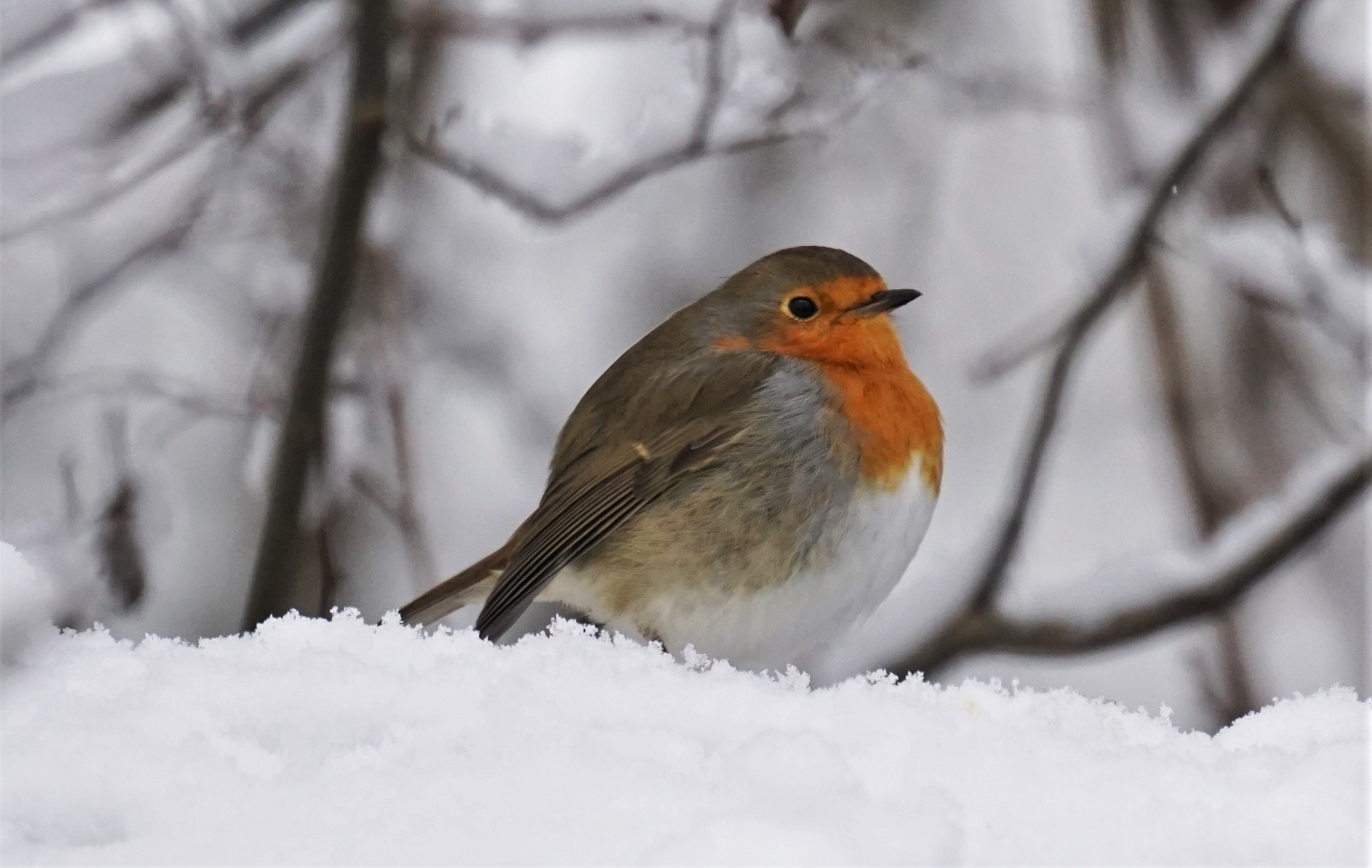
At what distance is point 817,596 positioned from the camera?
2947 millimetres

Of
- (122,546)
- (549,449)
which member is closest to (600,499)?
(122,546)

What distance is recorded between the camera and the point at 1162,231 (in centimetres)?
372

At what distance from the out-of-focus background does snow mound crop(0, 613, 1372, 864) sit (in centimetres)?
142

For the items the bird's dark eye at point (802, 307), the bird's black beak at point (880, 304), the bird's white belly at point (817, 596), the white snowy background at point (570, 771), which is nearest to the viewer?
the white snowy background at point (570, 771)

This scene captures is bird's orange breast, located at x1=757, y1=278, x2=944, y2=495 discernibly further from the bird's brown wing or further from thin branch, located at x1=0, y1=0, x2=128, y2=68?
thin branch, located at x1=0, y1=0, x2=128, y2=68

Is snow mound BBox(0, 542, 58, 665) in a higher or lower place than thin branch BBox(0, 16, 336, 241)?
lower

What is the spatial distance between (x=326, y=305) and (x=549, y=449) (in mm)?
1812

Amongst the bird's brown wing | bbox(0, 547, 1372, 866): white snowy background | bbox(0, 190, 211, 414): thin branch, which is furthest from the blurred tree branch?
bbox(0, 190, 211, 414): thin branch

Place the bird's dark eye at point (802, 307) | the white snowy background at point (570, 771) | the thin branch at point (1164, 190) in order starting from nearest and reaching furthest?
the white snowy background at point (570, 771) < the bird's dark eye at point (802, 307) < the thin branch at point (1164, 190)

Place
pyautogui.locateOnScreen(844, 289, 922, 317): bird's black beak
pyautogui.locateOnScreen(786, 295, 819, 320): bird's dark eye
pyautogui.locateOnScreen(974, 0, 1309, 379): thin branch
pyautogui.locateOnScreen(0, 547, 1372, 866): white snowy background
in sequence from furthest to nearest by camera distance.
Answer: pyautogui.locateOnScreen(974, 0, 1309, 379): thin branch, pyautogui.locateOnScreen(786, 295, 819, 320): bird's dark eye, pyautogui.locateOnScreen(844, 289, 922, 317): bird's black beak, pyautogui.locateOnScreen(0, 547, 1372, 866): white snowy background

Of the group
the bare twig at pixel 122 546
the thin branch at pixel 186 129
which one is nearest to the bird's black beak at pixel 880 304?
the thin branch at pixel 186 129

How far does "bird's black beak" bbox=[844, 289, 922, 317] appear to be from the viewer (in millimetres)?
3184

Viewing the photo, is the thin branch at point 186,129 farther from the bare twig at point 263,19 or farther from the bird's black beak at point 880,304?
the bird's black beak at point 880,304

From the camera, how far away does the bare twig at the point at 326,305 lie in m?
2.66
